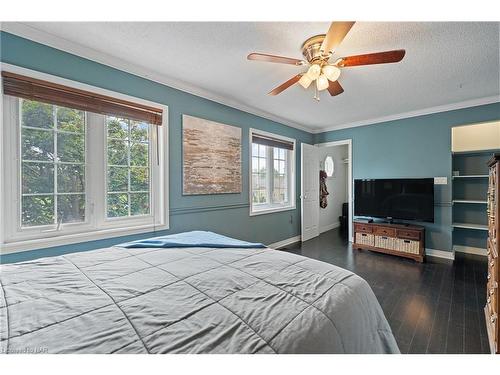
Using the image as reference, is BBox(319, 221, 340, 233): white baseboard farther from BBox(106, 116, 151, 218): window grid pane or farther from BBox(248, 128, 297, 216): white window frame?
BBox(106, 116, 151, 218): window grid pane

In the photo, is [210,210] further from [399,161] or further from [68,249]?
[399,161]

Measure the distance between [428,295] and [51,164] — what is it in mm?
3878

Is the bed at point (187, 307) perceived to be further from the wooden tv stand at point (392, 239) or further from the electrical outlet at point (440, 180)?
the electrical outlet at point (440, 180)

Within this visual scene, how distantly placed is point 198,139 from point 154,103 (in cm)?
65

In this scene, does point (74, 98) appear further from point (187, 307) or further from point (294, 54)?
point (187, 307)

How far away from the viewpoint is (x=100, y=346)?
2.20 feet

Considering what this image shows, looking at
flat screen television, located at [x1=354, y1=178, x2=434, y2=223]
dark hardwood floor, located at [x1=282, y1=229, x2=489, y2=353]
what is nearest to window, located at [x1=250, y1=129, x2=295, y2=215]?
dark hardwood floor, located at [x1=282, y1=229, x2=489, y2=353]

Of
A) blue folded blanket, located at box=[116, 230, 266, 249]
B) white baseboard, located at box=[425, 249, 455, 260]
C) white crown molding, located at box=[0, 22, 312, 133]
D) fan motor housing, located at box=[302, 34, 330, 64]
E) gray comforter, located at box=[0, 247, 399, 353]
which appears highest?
white crown molding, located at box=[0, 22, 312, 133]

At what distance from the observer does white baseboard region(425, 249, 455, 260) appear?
11.8ft

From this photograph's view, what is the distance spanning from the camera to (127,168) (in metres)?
2.45

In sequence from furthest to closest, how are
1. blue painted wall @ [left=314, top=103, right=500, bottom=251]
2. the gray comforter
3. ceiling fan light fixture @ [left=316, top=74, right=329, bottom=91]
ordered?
blue painted wall @ [left=314, top=103, right=500, bottom=251]
ceiling fan light fixture @ [left=316, top=74, right=329, bottom=91]
the gray comforter

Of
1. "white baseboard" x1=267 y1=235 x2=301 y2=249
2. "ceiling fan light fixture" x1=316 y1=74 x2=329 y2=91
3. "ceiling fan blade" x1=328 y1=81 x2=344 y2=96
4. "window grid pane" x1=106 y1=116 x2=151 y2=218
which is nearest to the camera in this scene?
"ceiling fan light fixture" x1=316 y1=74 x2=329 y2=91

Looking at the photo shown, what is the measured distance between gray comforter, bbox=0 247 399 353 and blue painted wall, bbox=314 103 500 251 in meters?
3.49

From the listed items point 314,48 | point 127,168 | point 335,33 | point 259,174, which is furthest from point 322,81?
point 259,174
